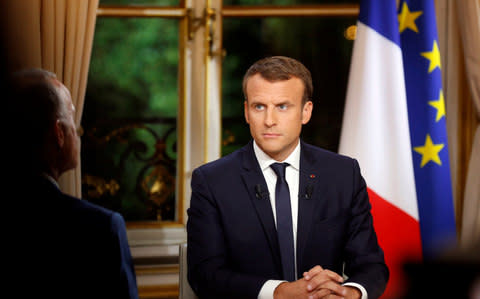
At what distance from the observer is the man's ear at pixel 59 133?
112cm

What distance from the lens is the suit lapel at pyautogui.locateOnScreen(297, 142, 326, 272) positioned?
5.89 feet

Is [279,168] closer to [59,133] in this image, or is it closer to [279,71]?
[279,71]

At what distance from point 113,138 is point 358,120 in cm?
144

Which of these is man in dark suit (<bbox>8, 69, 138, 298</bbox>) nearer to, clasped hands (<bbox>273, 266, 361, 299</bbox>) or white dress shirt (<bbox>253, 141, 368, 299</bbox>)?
clasped hands (<bbox>273, 266, 361, 299</bbox>)

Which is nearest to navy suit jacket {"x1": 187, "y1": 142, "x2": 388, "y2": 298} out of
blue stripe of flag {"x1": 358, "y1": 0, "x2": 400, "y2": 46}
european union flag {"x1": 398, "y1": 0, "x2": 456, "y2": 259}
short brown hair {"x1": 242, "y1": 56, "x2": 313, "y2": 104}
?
short brown hair {"x1": 242, "y1": 56, "x2": 313, "y2": 104}

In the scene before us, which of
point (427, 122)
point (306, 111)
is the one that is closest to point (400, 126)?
point (427, 122)

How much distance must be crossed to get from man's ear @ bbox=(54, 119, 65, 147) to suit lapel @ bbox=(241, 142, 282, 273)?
2.70 ft

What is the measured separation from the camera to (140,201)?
310 centimetres

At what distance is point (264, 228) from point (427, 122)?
52.9 inches

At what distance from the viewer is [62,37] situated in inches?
97.3

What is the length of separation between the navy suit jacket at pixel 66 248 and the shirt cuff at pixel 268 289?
0.65 meters

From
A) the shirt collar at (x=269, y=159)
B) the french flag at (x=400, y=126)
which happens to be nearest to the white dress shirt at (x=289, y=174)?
the shirt collar at (x=269, y=159)

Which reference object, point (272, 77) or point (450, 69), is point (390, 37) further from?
point (272, 77)

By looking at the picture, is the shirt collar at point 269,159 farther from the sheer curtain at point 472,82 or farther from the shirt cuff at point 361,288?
the sheer curtain at point 472,82
